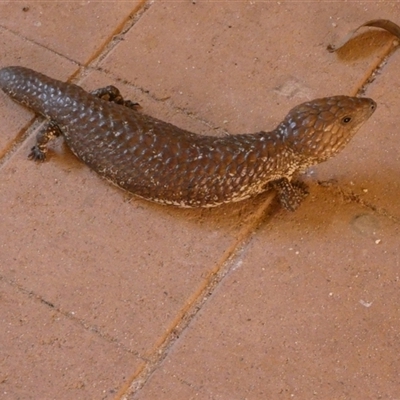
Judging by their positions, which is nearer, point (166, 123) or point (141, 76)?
point (166, 123)

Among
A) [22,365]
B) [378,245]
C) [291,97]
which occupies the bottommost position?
[22,365]

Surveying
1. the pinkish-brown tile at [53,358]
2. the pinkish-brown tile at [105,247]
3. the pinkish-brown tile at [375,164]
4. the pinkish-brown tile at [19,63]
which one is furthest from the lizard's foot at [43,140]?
the pinkish-brown tile at [375,164]

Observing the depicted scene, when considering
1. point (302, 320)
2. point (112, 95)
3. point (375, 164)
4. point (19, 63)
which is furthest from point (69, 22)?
point (302, 320)

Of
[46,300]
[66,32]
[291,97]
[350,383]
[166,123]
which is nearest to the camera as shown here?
[350,383]

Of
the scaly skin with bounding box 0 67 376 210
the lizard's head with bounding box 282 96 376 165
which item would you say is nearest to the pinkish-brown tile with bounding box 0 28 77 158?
the scaly skin with bounding box 0 67 376 210

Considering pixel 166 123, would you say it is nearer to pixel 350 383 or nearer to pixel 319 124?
pixel 319 124

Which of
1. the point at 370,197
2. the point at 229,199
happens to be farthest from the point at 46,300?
the point at 370,197

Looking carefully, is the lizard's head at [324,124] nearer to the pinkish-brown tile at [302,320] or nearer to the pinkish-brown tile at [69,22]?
the pinkish-brown tile at [302,320]
